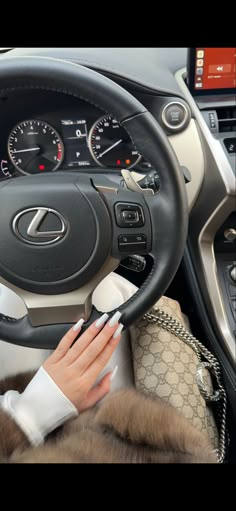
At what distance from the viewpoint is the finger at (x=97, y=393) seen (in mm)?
732

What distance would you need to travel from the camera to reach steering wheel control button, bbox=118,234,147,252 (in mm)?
782

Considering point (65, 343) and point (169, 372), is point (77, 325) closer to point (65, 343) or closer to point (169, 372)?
point (65, 343)

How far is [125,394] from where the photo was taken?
65 cm

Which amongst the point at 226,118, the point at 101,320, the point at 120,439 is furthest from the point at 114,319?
the point at 226,118

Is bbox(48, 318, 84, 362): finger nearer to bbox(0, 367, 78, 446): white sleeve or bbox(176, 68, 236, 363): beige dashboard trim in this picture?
bbox(0, 367, 78, 446): white sleeve

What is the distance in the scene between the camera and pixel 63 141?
1122 millimetres

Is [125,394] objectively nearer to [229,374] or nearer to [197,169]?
[229,374]

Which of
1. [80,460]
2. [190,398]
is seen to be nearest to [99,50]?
[190,398]

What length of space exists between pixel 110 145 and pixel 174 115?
0.52ft

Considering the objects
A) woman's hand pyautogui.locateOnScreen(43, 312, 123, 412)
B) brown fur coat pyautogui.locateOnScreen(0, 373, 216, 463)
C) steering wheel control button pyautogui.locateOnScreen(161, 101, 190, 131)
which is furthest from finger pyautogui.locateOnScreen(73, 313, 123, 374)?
steering wheel control button pyautogui.locateOnScreen(161, 101, 190, 131)

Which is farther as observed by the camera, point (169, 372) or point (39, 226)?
point (169, 372)

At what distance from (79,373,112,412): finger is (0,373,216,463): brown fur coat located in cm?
10
